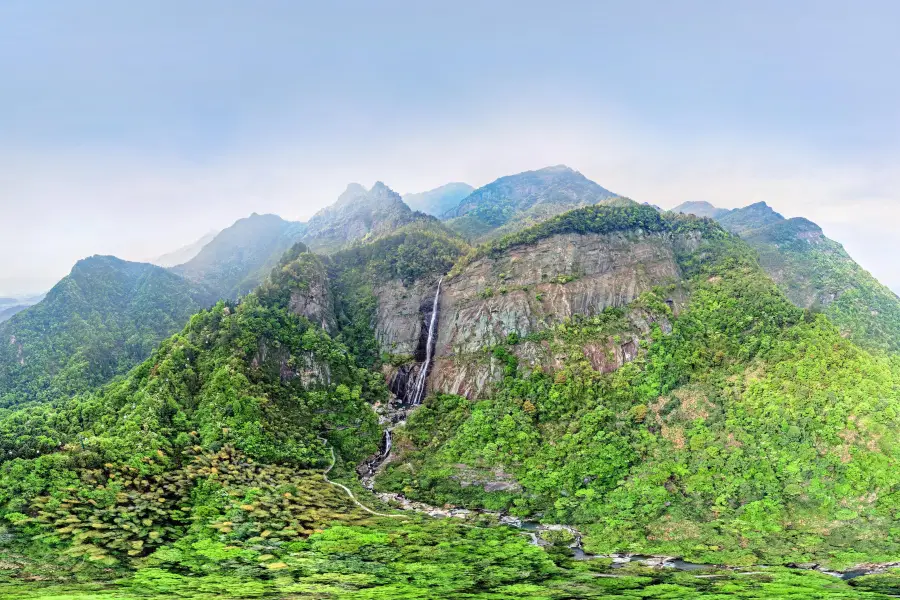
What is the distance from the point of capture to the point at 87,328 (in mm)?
124500

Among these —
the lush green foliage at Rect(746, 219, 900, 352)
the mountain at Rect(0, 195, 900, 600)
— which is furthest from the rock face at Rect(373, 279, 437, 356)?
the lush green foliage at Rect(746, 219, 900, 352)

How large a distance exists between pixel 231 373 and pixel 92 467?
24.2 m

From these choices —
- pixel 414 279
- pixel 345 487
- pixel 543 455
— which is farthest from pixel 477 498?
pixel 414 279

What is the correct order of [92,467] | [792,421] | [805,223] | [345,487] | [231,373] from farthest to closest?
[805,223], [231,373], [345,487], [792,421], [92,467]

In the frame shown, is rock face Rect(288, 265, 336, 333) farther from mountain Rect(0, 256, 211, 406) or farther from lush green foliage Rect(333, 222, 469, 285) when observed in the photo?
mountain Rect(0, 256, 211, 406)

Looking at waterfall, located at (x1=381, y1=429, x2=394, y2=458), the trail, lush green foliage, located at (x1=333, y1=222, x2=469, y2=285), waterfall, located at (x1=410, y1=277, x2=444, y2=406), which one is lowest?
the trail

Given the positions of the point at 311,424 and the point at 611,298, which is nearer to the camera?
the point at 311,424

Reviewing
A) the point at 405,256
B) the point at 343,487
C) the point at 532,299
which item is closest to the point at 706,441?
the point at 532,299

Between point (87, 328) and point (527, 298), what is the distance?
11333 cm

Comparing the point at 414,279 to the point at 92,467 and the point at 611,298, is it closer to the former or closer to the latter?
the point at 611,298

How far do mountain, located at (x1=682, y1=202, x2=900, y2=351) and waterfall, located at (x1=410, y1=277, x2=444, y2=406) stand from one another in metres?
77.7

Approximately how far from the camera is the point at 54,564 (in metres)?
41.7

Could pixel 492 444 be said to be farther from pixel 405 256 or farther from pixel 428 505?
pixel 405 256

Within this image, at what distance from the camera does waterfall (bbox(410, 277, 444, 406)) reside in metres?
96.5
